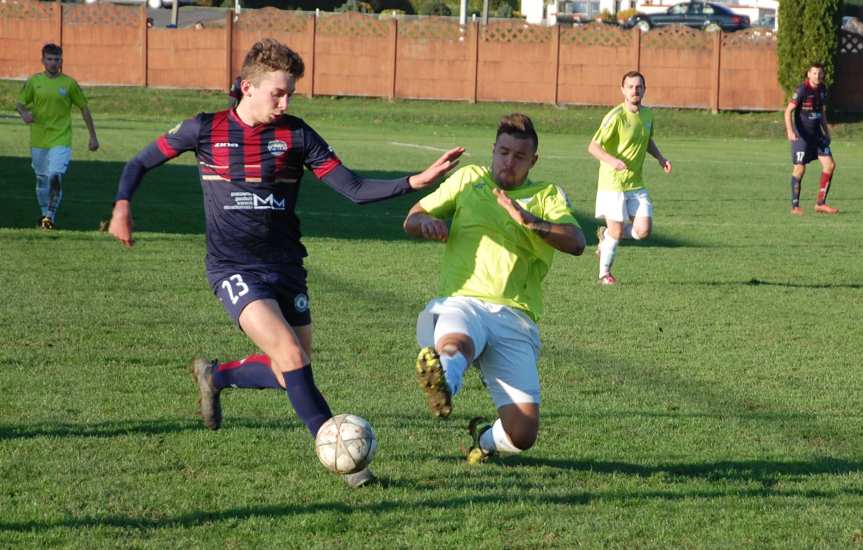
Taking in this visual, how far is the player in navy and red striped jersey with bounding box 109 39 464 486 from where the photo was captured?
245 inches

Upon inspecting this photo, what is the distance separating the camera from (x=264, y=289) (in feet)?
20.8

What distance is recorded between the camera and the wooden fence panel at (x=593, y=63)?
147ft

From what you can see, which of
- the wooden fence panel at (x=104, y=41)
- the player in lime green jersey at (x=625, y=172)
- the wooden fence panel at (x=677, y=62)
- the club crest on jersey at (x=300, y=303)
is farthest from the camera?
the wooden fence panel at (x=104, y=41)

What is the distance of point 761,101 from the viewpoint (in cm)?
4472

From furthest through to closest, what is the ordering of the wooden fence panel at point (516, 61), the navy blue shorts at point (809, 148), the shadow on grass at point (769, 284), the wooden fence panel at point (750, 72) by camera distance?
the wooden fence panel at point (516, 61) < the wooden fence panel at point (750, 72) < the navy blue shorts at point (809, 148) < the shadow on grass at point (769, 284)

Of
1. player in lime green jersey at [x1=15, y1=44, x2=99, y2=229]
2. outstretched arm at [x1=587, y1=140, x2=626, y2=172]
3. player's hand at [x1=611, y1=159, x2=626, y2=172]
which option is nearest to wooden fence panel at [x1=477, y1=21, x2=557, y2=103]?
player in lime green jersey at [x1=15, y1=44, x2=99, y2=229]

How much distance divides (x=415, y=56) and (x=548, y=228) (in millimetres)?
39784

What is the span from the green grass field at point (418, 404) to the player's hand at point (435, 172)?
138 centimetres

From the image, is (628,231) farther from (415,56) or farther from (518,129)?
(415,56)

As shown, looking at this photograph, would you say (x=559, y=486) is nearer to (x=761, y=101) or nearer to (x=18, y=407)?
(x=18, y=407)

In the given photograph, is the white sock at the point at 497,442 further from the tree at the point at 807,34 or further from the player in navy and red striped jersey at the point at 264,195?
the tree at the point at 807,34

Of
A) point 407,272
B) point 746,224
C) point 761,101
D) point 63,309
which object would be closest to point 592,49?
point 761,101

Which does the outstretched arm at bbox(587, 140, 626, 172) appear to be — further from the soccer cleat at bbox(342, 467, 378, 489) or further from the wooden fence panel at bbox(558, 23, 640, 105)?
the wooden fence panel at bbox(558, 23, 640, 105)

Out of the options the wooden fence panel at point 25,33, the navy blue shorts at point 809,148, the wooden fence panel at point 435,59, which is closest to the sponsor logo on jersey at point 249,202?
the navy blue shorts at point 809,148
